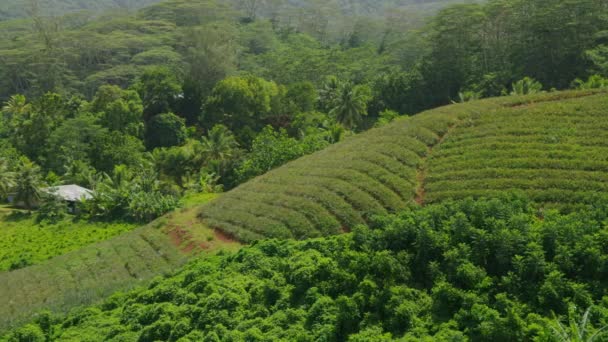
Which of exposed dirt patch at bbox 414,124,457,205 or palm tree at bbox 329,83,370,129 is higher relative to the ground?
exposed dirt patch at bbox 414,124,457,205

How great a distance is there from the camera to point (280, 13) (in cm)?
12900

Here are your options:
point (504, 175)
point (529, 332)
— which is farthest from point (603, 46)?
point (529, 332)

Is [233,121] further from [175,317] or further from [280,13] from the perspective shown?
[280,13]

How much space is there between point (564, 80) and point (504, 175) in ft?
93.8

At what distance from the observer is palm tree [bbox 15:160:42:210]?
139ft

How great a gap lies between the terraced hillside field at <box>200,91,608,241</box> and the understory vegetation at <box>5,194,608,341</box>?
475 centimetres

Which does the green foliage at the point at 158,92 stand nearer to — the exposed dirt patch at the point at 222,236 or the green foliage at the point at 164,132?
the green foliage at the point at 164,132

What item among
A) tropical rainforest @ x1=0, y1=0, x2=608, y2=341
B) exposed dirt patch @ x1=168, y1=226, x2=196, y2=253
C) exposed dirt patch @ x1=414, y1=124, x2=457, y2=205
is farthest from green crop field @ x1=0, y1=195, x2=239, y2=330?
exposed dirt patch @ x1=414, y1=124, x2=457, y2=205

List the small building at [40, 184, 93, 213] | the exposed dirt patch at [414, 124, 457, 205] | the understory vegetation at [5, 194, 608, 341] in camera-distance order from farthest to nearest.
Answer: the small building at [40, 184, 93, 213] < the exposed dirt patch at [414, 124, 457, 205] < the understory vegetation at [5, 194, 608, 341]

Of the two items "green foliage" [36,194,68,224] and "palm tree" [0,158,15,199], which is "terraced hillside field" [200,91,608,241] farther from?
"palm tree" [0,158,15,199]

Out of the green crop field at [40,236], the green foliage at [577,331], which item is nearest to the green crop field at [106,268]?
the green crop field at [40,236]

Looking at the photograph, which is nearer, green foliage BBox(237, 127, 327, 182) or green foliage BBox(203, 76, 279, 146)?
green foliage BBox(237, 127, 327, 182)

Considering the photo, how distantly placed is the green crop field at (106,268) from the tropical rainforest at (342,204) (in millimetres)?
123

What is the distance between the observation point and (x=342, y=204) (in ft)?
77.0
